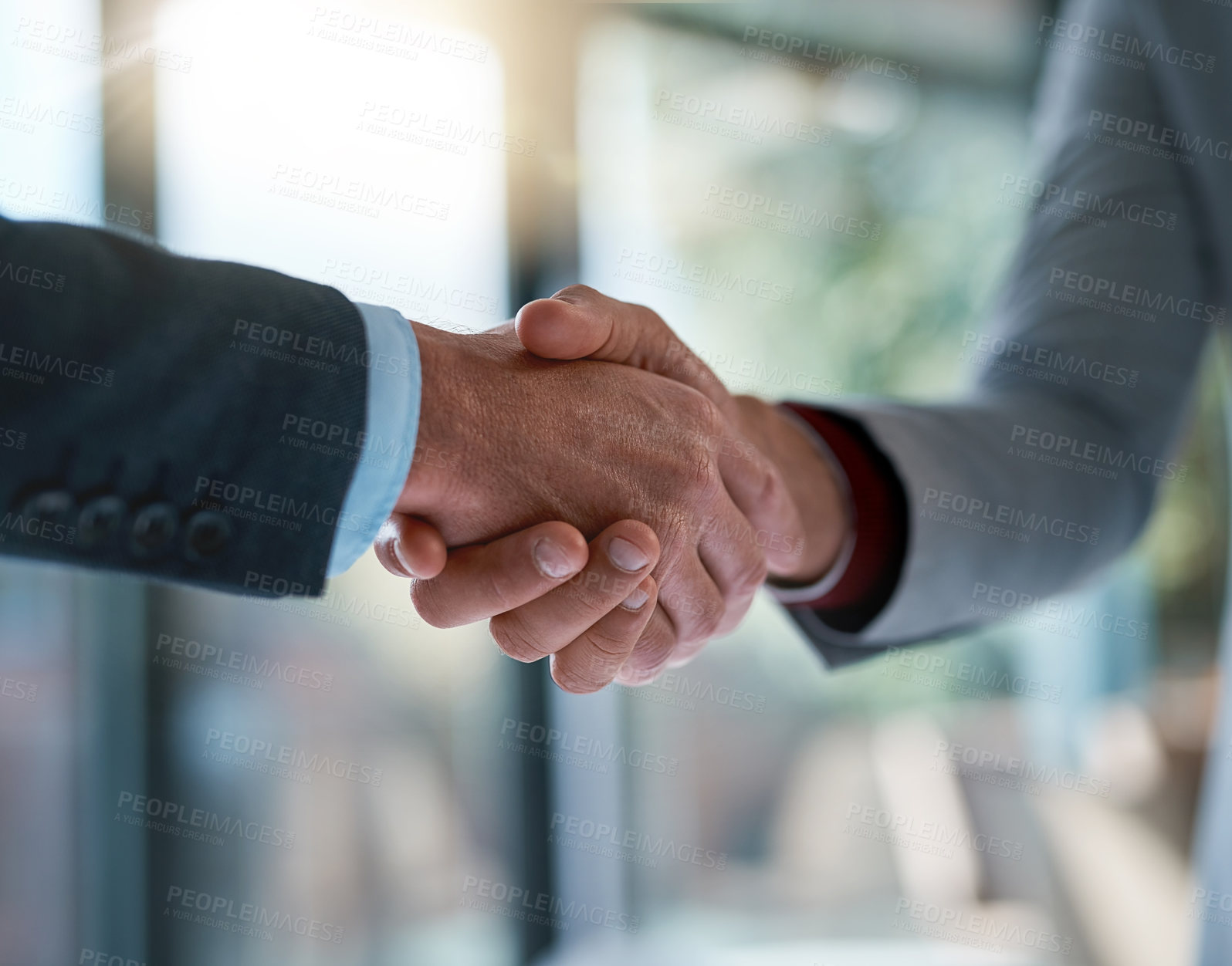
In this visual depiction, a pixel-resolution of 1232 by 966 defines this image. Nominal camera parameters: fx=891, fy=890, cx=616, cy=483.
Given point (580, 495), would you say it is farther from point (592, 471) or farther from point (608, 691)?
point (608, 691)

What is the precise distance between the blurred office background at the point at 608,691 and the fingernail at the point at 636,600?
2.19 ft

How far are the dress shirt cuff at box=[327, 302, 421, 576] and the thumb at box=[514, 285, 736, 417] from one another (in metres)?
0.15

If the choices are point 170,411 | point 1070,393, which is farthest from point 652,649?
point 1070,393

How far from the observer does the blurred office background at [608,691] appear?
1.47m

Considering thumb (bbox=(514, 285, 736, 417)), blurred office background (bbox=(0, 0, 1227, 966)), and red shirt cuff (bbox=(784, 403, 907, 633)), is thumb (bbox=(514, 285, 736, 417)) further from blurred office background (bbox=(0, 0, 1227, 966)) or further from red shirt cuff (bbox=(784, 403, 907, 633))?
blurred office background (bbox=(0, 0, 1227, 966))

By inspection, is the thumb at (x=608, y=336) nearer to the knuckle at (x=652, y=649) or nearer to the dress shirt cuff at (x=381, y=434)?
the dress shirt cuff at (x=381, y=434)

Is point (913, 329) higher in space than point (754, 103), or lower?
lower

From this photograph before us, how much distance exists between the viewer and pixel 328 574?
66cm

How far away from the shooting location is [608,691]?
→ 2.45 meters

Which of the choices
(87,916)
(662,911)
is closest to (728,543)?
(87,916)

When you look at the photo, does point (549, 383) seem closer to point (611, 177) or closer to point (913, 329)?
point (611, 177)

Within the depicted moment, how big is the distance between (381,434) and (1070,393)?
1039mm

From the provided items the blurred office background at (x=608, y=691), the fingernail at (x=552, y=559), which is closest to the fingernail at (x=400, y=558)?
the fingernail at (x=552, y=559)

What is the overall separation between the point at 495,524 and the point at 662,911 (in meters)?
2.14
